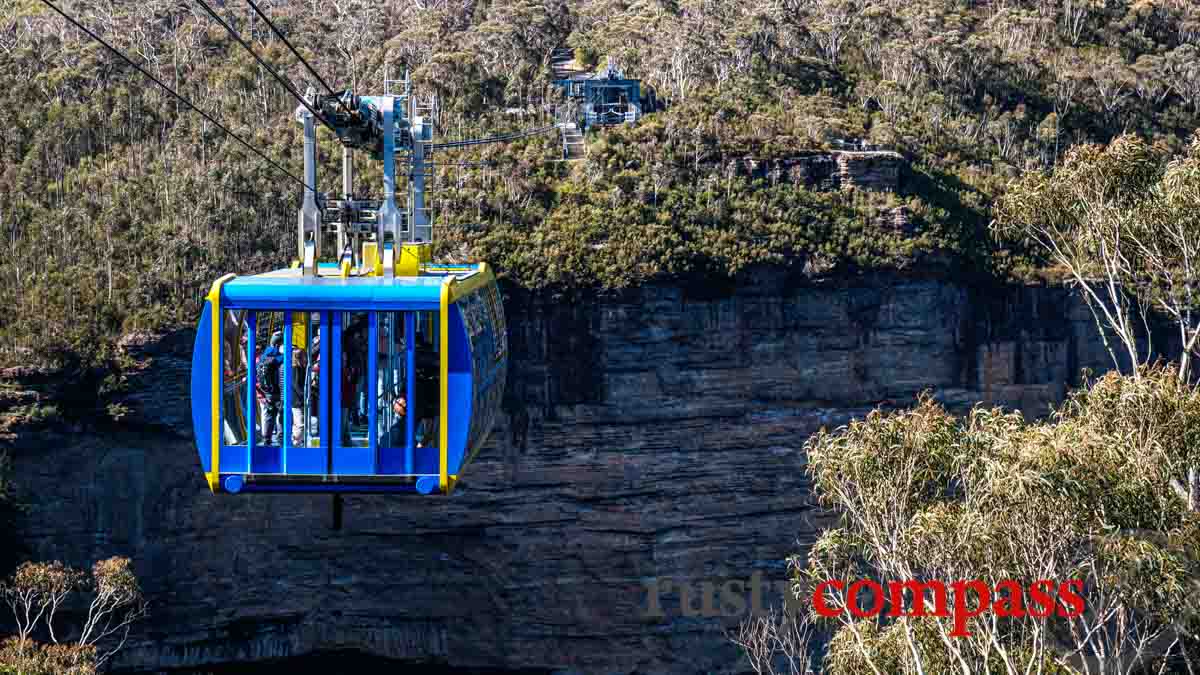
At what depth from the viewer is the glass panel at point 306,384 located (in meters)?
11.3

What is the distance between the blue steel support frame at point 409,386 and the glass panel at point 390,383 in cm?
8

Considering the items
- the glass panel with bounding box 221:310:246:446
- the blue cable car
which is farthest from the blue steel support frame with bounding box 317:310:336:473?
the glass panel with bounding box 221:310:246:446

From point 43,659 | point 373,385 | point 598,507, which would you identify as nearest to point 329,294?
point 373,385

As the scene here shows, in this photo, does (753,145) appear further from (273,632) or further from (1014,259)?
(273,632)

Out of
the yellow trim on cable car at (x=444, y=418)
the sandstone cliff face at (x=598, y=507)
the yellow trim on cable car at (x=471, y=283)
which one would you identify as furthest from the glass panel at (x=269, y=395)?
the sandstone cliff face at (x=598, y=507)

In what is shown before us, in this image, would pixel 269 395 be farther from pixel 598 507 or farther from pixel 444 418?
pixel 598 507

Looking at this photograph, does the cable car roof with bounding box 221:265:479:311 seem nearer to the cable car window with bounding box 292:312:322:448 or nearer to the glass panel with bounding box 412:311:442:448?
the cable car window with bounding box 292:312:322:448

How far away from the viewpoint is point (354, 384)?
11.6m

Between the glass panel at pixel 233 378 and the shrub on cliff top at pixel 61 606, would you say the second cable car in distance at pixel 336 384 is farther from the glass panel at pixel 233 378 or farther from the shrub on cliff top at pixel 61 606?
the shrub on cliff top at pixel 61 606

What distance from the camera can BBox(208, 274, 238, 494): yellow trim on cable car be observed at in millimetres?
10859

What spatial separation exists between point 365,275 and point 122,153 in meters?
21.6

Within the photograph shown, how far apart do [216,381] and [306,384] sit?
69cm

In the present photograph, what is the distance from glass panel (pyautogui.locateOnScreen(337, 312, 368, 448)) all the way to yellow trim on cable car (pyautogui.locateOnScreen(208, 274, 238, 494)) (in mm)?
936

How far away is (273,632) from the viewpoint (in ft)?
96.1
